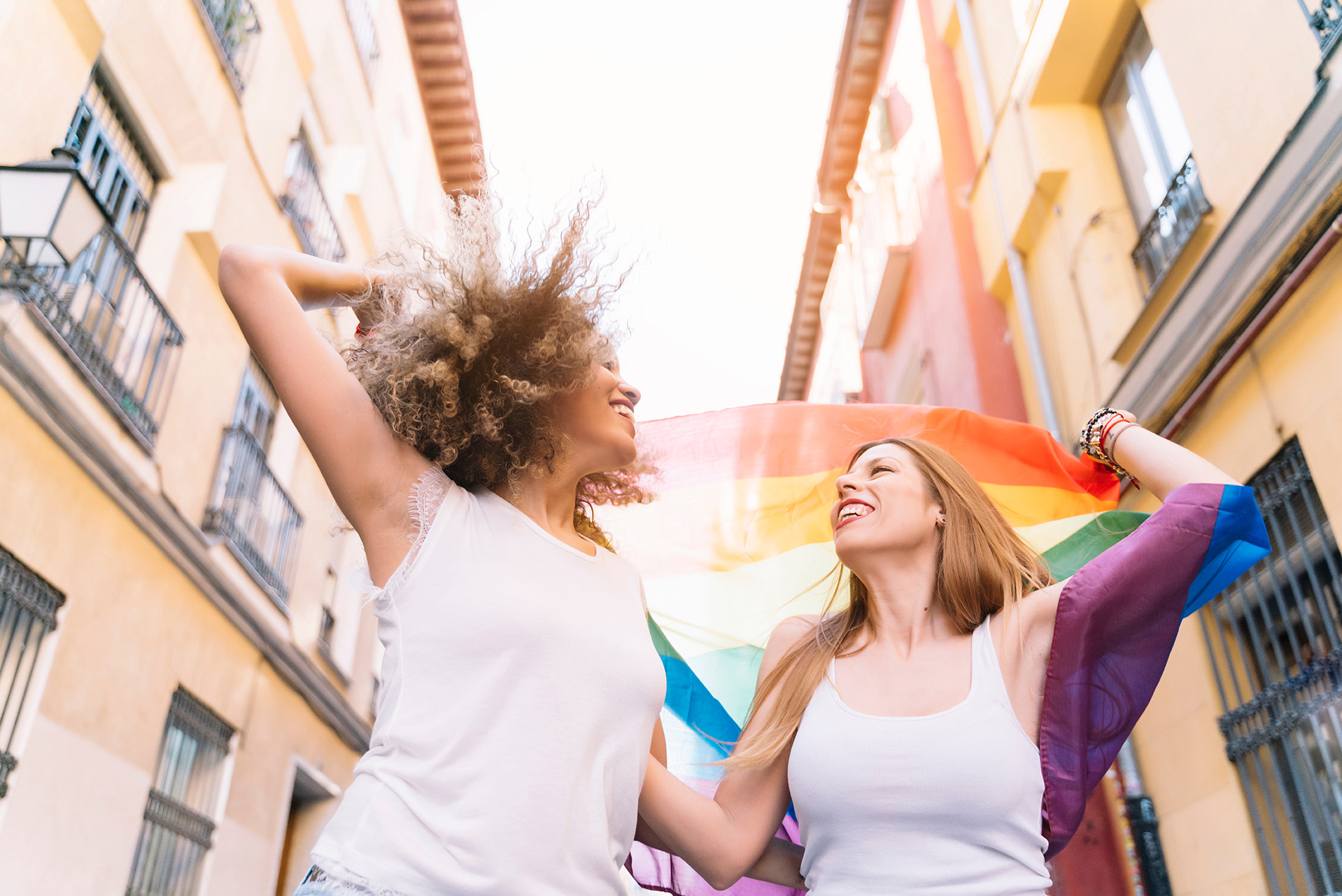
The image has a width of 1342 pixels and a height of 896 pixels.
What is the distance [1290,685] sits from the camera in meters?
4.78

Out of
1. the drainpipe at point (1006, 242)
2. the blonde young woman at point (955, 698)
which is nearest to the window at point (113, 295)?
the blonde young woman at point (955, 698)

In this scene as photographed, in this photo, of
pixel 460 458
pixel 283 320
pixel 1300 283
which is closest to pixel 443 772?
pixel 460 458

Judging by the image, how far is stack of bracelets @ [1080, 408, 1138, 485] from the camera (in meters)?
3.01

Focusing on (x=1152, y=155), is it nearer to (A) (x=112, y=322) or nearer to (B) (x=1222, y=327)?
(B) (x=1222, y=327)

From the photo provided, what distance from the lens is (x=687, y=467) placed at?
4.04m

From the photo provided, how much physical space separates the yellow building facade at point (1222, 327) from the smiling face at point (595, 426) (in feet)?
11.2

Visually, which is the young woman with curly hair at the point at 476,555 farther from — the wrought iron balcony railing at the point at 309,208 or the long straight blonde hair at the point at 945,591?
the wrought iron balcony railing at the point at 309,208

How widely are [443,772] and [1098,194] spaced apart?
286 inches

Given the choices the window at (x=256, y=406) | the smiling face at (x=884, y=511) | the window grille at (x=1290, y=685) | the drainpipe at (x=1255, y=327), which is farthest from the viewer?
the window at (x=256, y=406)

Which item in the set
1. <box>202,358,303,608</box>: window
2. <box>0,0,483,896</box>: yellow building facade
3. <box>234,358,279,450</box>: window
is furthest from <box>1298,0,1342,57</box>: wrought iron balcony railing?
<box>234,358,279,450</box>: window

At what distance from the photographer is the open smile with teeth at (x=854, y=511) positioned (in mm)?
2932

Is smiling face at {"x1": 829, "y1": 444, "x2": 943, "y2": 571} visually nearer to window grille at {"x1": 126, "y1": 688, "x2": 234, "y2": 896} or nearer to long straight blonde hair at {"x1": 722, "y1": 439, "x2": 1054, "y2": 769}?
long straight blonde hair at {"x1": 722, "y1": 439, "x2": 1054, "y2": 769}

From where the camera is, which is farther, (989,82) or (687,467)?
(989,82)

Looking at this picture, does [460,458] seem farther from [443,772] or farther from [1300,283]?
[1300,283]
